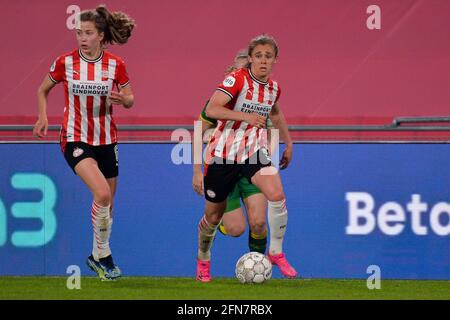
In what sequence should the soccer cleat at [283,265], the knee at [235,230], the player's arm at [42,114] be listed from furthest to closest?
the knee at [235,230], the soccer cleat at [283,265], the player's arm at [42,114]

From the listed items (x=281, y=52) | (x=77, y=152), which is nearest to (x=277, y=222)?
(x=77, y=152)

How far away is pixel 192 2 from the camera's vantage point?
13633mm

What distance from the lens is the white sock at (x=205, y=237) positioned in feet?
25.0

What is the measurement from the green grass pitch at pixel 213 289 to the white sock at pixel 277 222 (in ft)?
0.87

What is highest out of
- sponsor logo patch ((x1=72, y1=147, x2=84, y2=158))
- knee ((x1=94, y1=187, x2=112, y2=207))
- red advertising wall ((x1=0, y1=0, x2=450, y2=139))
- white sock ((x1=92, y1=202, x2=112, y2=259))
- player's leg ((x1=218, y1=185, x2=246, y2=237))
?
red advertising wall ((x1=0, y1=0, x2=450, y2=139))

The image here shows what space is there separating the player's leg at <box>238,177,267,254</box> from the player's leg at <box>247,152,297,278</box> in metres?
0.08

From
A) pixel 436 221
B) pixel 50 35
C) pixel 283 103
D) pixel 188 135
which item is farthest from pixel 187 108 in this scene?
pixel 436 221

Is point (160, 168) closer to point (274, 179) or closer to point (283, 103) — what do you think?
point (274, 179)

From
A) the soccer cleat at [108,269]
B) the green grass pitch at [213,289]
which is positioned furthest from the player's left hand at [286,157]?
the soccer cleat at [108,269]

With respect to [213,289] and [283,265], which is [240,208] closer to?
[283,265]

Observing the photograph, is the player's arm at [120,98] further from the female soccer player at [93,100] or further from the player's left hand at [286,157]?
the player's left hand at [286,157]

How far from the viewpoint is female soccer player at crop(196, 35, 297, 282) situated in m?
7.26

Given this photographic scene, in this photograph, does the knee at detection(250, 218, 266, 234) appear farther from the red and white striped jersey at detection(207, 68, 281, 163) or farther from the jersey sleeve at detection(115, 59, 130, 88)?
the jersey sleeve at detection(115, 59, 130, 88)

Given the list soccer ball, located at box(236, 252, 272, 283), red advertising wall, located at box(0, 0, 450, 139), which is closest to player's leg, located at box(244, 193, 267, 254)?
A: soccer ball, located at box(236, 252, 272, 283)
